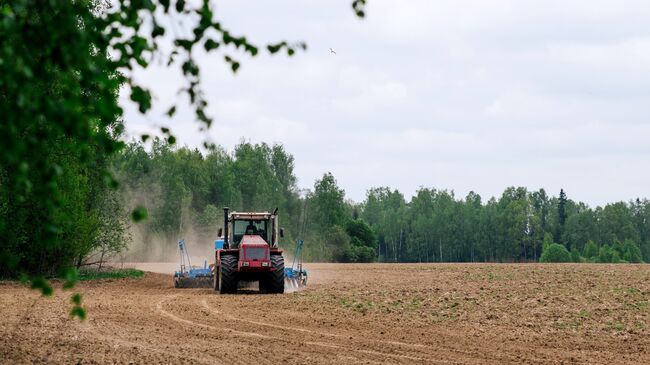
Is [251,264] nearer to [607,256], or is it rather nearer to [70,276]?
[70,276]

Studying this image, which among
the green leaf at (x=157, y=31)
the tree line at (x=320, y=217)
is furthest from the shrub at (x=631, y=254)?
the green leaf at (x=157, y=31)

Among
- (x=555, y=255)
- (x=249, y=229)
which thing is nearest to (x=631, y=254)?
(x=555, y=255)

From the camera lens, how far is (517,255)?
436 ft

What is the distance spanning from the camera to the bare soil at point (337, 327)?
13195 millimetres

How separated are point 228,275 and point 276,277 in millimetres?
1558

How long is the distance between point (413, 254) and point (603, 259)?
38.0 meters

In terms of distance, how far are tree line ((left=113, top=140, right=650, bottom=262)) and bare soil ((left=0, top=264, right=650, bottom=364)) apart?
38.8 m

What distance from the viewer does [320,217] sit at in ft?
315

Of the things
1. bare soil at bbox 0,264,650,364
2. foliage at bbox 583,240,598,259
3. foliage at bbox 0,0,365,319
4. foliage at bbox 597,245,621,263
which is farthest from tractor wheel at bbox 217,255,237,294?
foliage at bbox 583,240,598,259

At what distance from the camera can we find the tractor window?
94.6 feet

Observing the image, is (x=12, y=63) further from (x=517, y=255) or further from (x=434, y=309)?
(x=517, y=255)

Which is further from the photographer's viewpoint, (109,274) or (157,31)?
(109,274)

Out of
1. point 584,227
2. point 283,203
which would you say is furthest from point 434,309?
point 584,227

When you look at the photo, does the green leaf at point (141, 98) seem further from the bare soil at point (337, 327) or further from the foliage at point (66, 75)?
the bare soil at point (337, 327)
